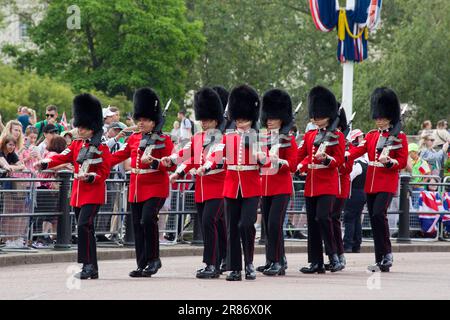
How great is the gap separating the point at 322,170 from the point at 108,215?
4.40m

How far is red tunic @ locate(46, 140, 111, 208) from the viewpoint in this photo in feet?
50.4

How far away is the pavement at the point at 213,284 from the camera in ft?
44.4

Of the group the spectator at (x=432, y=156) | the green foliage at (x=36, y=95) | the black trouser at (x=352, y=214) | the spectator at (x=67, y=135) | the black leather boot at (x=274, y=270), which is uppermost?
the green foliage at (x=36, y=95)

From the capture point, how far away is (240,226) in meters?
15.5

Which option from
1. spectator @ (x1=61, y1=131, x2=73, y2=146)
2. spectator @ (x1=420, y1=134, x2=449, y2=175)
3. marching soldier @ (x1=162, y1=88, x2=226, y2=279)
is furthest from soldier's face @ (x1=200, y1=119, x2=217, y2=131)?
spectator @ (x1=420, y1=134, x2=449, y2=175)

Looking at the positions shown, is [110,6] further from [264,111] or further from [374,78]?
[264,111]

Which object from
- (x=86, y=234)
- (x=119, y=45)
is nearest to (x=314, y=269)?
(x=86, y=234)

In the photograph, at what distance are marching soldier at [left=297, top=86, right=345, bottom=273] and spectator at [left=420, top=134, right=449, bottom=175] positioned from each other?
8.25 m

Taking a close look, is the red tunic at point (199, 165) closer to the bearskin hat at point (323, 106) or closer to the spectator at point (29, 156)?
the bearskin hat at point (323, 106)

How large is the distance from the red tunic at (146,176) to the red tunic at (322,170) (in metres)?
1.65

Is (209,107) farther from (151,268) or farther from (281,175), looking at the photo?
(151,268)

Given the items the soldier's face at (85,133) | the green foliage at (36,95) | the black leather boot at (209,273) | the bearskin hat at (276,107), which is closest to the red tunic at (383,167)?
the bearskin hat at (276,107)

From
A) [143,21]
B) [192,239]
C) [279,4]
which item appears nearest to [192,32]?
[143,21]

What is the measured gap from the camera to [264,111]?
1634 centimetres
